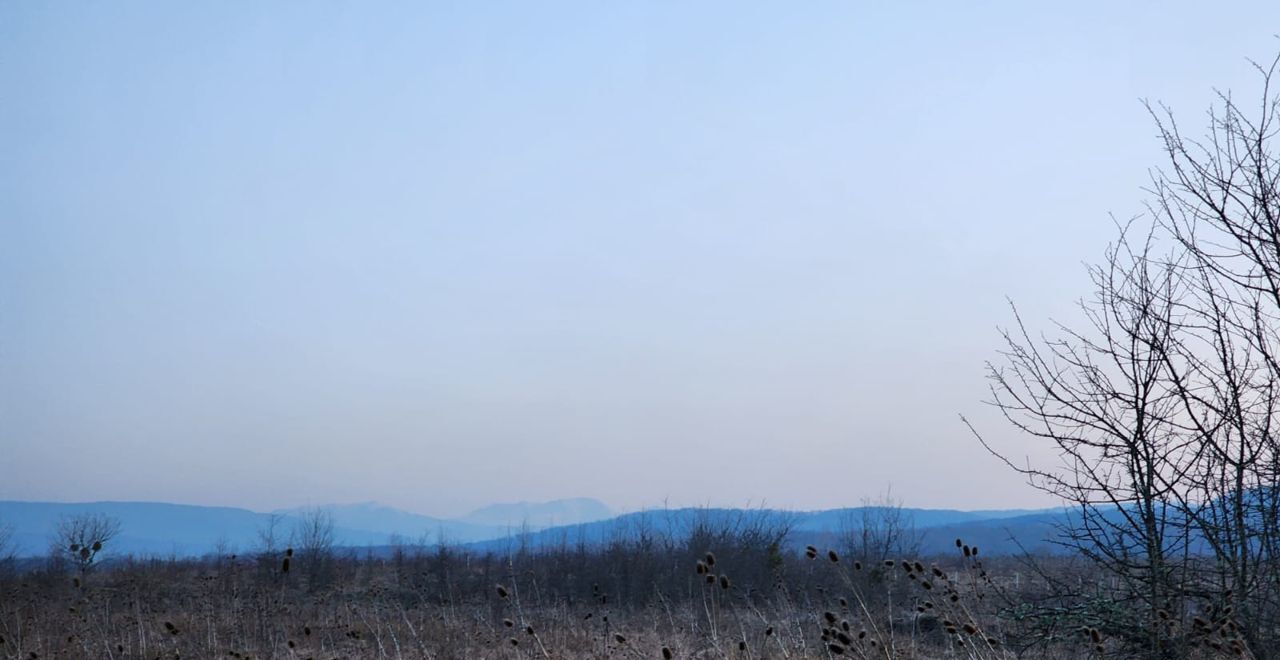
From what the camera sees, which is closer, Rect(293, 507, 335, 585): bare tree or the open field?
the open field

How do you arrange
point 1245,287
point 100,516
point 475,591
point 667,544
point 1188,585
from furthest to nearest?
point 100,516 → point 667,544 → point 475,591 → point 1188,585 → point 1245,287

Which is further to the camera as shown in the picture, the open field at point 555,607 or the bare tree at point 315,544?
the bare tree at point 315,544

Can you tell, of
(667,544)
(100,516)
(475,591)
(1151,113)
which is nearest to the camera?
(1151,113)

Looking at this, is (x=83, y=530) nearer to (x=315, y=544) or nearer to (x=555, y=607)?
(x=315, y=544)

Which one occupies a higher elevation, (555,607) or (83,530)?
(83,530)

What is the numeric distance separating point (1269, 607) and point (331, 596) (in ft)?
99.3

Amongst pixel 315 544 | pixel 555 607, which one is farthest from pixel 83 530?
pixel 555 607

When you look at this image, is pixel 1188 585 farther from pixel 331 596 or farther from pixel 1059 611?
pixel 331 596

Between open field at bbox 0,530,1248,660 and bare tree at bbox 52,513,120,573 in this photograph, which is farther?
bare tree at bbox 52,513,120,573

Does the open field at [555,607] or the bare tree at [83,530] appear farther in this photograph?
the bare tree at [83,530]

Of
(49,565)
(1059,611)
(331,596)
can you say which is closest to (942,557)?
(331,596)

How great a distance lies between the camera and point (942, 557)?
67.2 m

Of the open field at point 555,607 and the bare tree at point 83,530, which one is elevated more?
the bare tree at point 83,530

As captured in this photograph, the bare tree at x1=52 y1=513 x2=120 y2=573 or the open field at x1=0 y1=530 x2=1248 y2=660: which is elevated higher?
the bare tree at x1=52 y1=513 x2=120 y2=573
